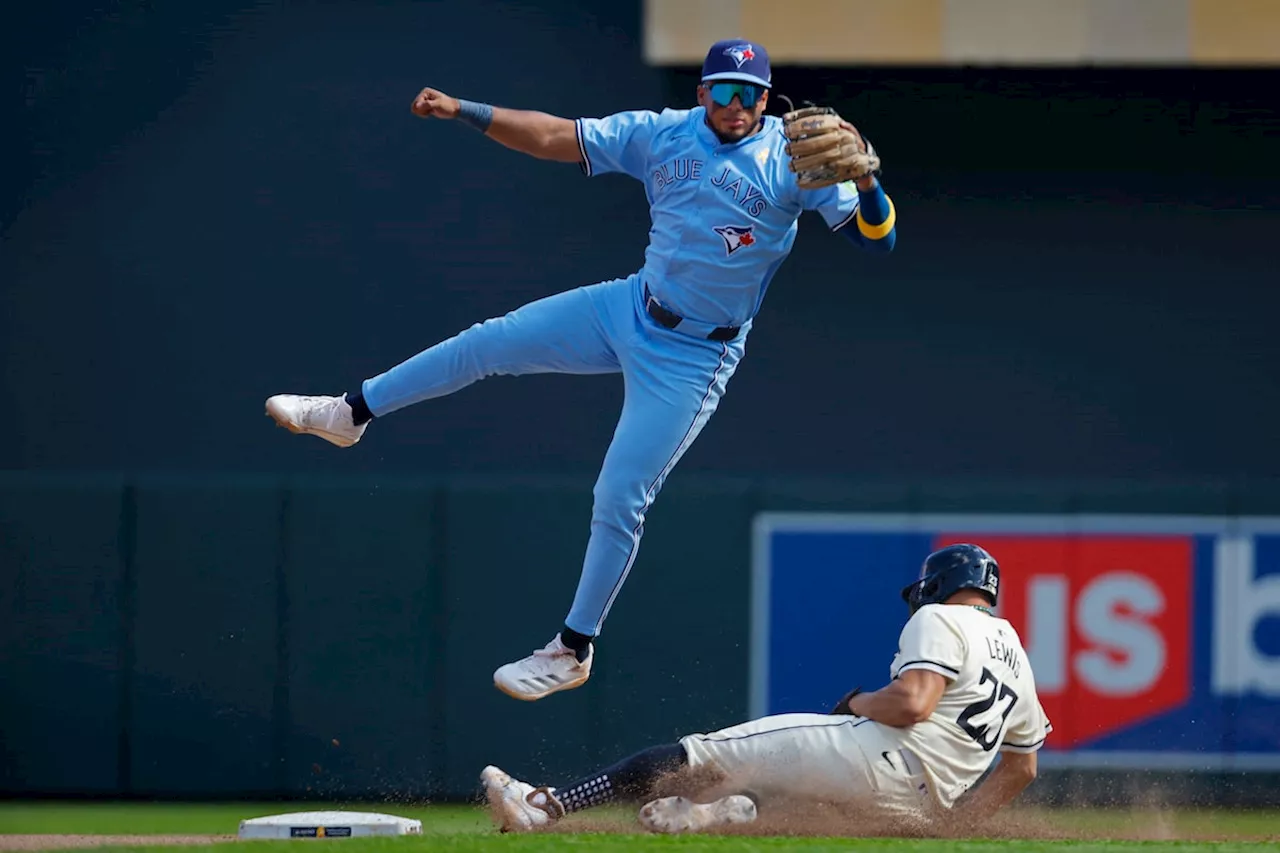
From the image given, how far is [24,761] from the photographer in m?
7.96

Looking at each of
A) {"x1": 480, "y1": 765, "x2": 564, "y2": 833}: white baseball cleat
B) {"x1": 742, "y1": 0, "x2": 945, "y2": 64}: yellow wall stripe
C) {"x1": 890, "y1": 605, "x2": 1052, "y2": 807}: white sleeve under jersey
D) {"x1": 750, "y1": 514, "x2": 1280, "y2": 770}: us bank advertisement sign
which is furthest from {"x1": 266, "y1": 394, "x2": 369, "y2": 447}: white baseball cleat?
{"x1": 742, "y1": 0, "x2": 945, "y2": 64}: yellow wall stripe

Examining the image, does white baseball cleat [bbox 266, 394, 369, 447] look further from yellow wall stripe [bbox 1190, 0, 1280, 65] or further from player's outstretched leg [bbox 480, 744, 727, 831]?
yellow wall stripe [bbox 1190, 0, 1280, 65]

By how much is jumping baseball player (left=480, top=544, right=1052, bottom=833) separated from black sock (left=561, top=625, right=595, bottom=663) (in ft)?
1.30

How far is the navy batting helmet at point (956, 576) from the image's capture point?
5707 mm

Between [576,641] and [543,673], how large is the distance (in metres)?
0.16

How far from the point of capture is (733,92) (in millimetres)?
5492

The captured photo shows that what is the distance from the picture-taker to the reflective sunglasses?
5484 mm

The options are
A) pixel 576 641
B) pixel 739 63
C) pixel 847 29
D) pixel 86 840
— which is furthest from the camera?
pixel 847 29

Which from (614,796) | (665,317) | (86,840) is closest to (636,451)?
(665,317)

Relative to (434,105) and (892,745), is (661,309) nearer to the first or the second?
(434,105)

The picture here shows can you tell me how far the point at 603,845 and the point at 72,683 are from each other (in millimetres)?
3846

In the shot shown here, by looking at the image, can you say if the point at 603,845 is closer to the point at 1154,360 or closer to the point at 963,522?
the point at 963,522

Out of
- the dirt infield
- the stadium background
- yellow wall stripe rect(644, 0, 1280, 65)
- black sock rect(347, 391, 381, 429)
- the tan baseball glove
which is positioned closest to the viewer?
the tan baseball glove

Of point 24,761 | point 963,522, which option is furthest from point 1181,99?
point 24,761
